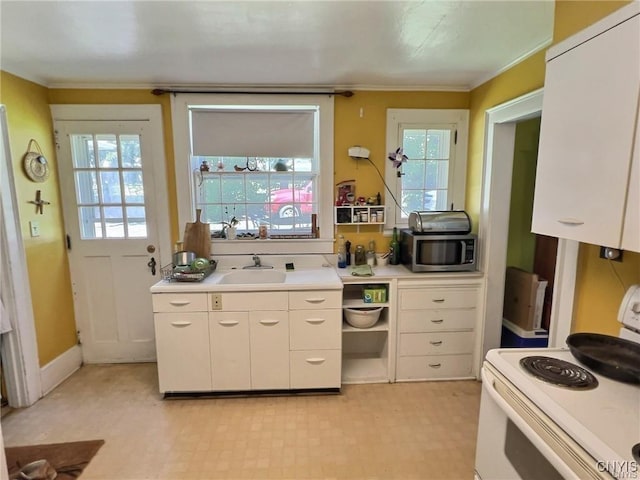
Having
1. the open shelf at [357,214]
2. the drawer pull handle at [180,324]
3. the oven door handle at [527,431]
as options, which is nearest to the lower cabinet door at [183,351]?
the drawer pull handle at [180,324]

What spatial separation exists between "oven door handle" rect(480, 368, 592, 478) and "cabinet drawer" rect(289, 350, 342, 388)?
1331mm

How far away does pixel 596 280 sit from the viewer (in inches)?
54.0

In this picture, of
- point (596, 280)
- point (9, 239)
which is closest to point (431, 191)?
point (596, 280)

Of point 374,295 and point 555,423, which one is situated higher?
point 555,423

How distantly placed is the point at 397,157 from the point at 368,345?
1.69 metres

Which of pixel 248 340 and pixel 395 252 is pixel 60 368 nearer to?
pixel 248 340

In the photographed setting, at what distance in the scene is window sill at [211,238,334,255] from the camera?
2902mm

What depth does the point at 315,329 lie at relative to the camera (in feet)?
7.97

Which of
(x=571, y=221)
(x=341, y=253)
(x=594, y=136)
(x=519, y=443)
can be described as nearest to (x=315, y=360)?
(x=341, y=253)

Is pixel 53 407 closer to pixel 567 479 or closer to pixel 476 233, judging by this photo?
pixel 567 479

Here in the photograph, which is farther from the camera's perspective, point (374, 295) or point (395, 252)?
point (395, 252)

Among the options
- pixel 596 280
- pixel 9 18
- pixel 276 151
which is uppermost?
pixel 9 18

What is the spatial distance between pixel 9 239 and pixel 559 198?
124 inches

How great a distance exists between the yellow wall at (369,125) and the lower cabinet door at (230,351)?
141 centimetres
